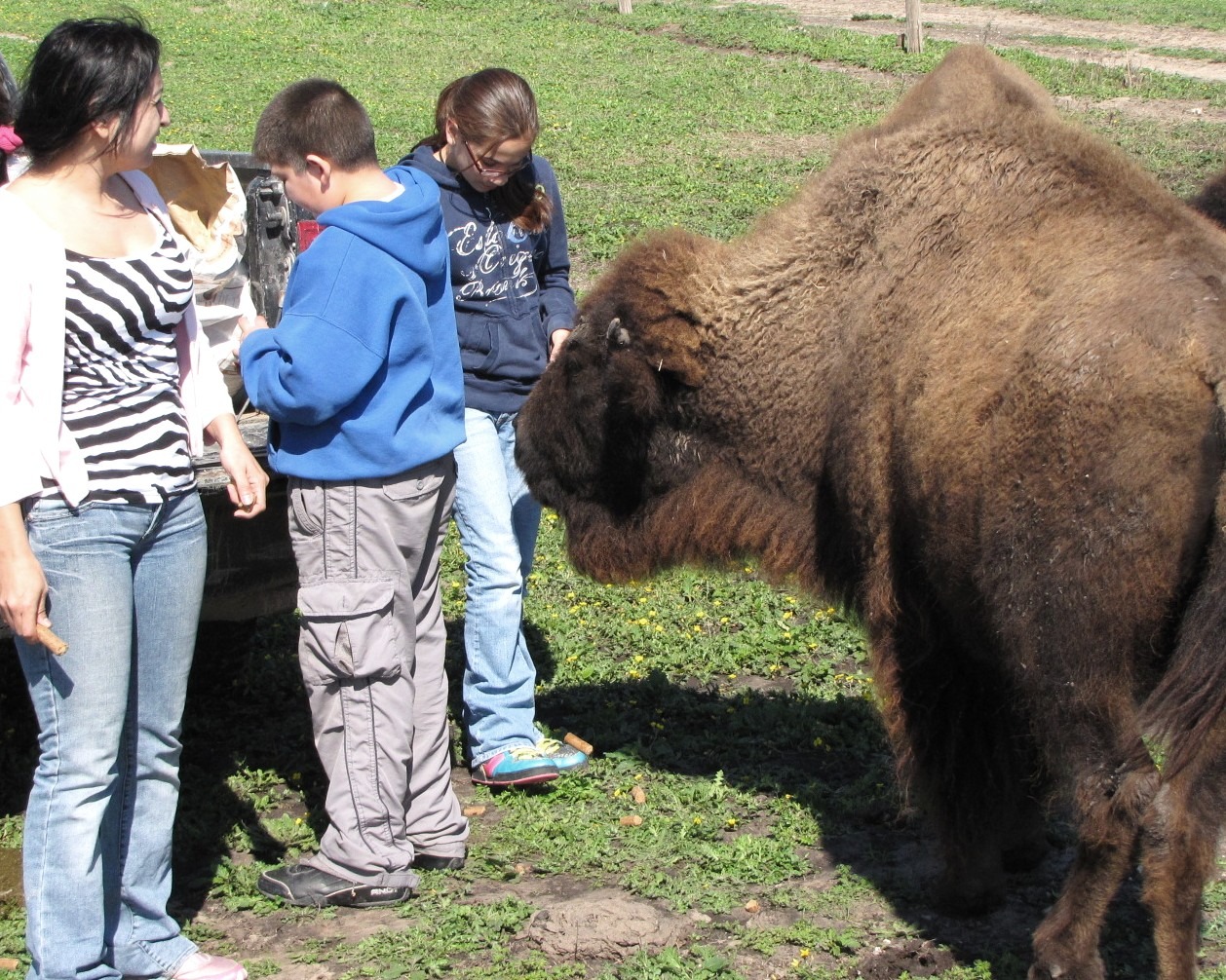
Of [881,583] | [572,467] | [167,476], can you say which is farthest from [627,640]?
[167,476]

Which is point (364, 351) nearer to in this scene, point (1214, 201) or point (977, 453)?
point (977, 453)

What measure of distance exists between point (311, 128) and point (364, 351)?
2.02 ft

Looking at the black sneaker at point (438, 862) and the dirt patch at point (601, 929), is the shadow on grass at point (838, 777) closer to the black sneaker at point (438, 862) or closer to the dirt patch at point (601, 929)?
the dirt patch at point (601, 929)

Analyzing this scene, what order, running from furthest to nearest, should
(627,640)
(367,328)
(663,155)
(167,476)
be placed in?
1. (663,155)
2. (627,640)
3. (367,328)
4. (167,476)

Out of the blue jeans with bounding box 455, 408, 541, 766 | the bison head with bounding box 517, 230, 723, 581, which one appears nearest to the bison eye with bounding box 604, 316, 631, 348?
the bison head with bounding box 517, 230, 723, 581

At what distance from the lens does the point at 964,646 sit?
3959 mm

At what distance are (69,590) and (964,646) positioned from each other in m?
2.40

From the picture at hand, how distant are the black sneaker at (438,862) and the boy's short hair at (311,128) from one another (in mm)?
2087

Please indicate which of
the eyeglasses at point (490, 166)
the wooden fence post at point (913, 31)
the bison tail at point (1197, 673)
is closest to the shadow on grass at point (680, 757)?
the bison tail at point (1197, 673)

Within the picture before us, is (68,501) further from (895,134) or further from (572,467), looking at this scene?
(895,134)

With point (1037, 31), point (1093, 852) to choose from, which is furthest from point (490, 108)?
point (1037, 31)

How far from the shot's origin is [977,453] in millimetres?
3494

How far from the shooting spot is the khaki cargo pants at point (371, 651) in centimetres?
387

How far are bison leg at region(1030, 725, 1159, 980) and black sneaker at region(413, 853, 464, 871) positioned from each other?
173cm
